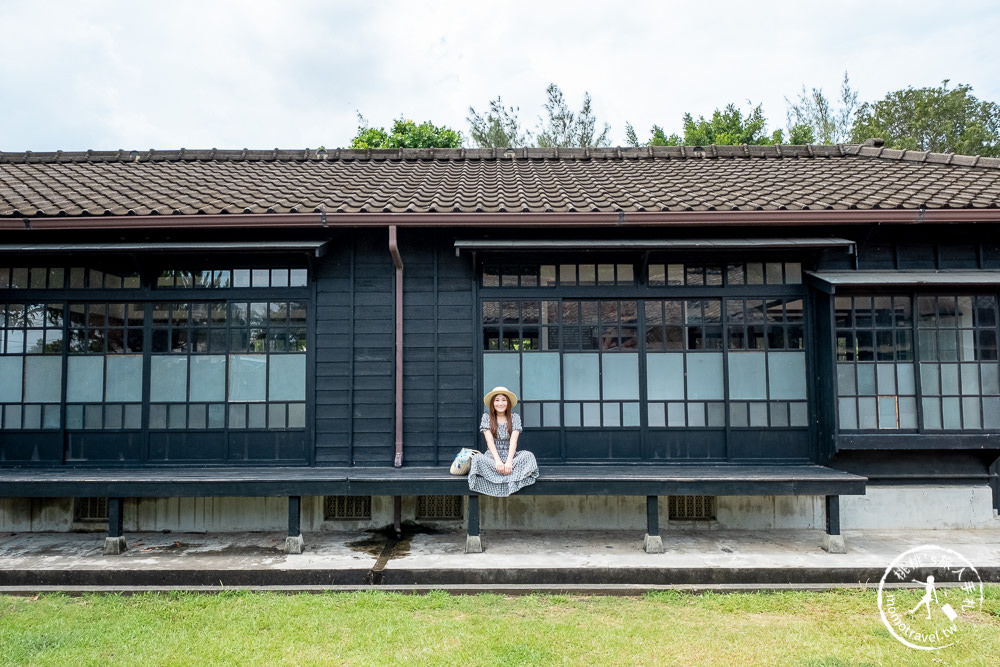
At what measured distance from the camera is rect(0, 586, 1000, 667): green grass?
3770 millimetres

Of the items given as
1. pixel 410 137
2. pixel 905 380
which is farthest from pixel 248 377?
pixel 410 137

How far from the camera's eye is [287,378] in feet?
21.0

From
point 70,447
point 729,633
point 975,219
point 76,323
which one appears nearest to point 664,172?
point 975,219

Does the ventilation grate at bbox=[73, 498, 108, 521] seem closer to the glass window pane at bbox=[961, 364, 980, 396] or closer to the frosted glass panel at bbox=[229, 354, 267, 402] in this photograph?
the frosted glass panel at bbox=[229, 354, 267, 402]

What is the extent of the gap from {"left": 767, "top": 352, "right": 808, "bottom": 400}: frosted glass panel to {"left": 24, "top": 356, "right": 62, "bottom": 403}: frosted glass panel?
7.47 metres

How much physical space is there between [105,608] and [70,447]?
2.48 metres

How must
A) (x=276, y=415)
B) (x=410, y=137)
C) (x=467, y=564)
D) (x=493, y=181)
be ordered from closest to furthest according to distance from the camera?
(x=467, y=564), (x=276, y=415), (x=493, y=181), (x=410, y=137)

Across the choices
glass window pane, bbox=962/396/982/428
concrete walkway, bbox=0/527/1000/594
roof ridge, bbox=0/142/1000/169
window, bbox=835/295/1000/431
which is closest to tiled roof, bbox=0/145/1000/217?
roof ridge, bbox=0/142/1000/169

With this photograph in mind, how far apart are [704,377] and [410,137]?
14.6 meters

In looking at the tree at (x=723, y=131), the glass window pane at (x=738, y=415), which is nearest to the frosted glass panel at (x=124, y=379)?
the glass window pane at (x=738, y=415)

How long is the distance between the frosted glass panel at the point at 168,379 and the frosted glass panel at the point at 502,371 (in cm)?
318

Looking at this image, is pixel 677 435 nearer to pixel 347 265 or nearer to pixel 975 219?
pixel 975 219

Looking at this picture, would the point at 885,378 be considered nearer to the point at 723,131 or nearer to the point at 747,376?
the point at 747,376

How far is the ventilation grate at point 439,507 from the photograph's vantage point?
258 inches
